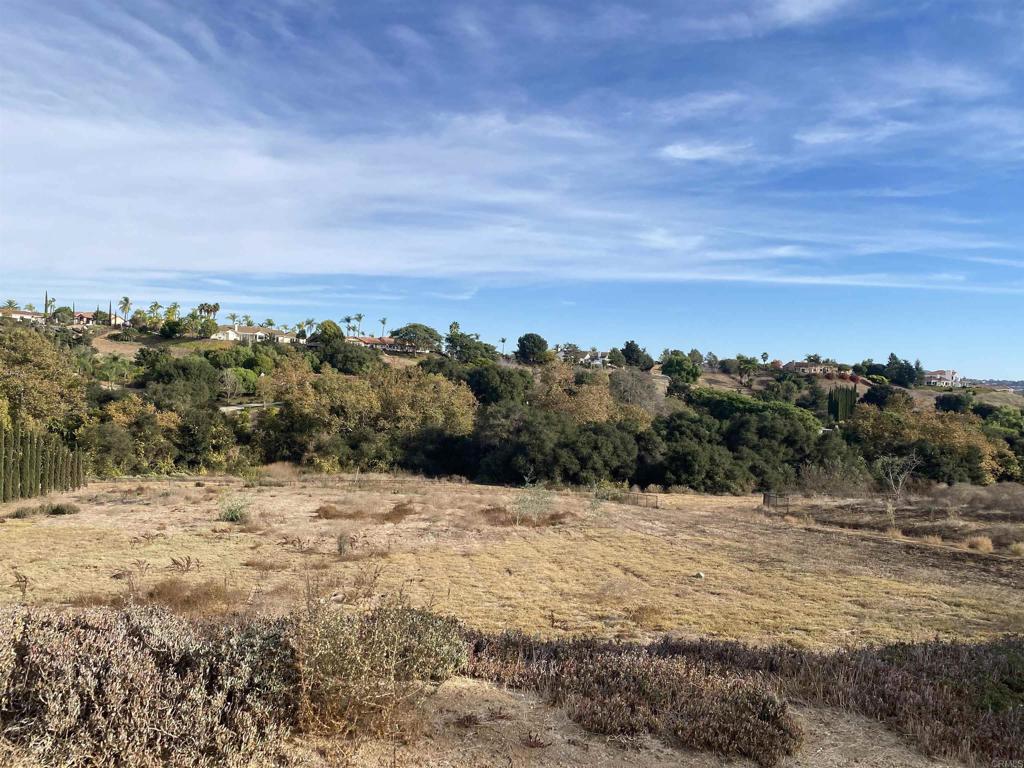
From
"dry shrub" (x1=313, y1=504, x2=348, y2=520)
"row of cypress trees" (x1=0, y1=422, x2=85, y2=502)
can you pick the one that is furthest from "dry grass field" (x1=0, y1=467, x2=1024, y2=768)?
"row of cypress trees" (x1=0, y1=422, x2=85, y2=502)

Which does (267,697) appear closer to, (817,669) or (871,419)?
(817,669)

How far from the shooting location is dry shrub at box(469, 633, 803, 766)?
4051 mm

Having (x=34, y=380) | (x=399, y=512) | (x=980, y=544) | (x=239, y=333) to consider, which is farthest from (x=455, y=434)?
(x=239, y=333)

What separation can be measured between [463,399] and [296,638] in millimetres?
40139

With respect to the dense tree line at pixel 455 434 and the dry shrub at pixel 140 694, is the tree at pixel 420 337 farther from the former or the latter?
the dry shrub at pixel 140 694

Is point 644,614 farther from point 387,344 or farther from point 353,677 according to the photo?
A: point 387,344

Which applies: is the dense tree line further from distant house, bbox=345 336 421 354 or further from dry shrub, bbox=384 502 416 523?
distant house, bbox=345 336 421 354

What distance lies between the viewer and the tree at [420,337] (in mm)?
100688

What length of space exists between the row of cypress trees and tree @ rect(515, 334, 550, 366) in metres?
74.1

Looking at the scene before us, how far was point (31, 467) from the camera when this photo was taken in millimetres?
22859

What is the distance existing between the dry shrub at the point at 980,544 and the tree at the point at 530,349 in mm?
78243

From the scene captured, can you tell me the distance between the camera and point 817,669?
554cm

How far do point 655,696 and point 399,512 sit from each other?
56.2 ft

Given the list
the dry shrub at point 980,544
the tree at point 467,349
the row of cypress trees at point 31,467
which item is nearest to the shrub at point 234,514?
the row of cypress trees at point 31,467
